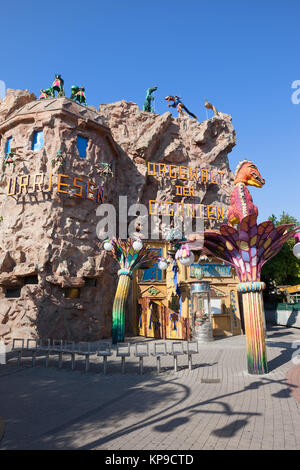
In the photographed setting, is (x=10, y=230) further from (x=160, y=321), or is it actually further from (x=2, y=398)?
(x=2, y=398)

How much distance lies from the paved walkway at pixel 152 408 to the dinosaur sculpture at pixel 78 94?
67.5 ft

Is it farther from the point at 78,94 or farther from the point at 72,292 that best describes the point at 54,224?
the point at 78,94

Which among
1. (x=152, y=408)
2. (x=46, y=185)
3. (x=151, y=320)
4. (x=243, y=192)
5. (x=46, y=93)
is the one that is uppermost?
(x=46, y=93)

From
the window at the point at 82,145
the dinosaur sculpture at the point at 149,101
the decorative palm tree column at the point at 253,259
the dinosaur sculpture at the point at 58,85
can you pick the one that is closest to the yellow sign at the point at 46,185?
the window at the point at 82,145

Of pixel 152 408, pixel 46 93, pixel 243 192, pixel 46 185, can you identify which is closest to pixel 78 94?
pixel 46 93

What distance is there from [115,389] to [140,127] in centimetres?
2566

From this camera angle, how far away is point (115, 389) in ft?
23.8

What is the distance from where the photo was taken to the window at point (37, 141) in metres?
20.8

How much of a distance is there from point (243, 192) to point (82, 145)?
1557cm

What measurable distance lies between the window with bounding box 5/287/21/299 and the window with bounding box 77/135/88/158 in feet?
33.9

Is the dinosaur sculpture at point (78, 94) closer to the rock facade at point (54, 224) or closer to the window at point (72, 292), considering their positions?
the rock facade at point (54, 224)

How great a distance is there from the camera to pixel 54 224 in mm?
19156

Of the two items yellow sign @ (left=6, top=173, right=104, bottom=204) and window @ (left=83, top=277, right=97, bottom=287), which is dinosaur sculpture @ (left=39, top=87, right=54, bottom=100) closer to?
yellow sign @ (left=6, top=173, right=104, bottom=204)
